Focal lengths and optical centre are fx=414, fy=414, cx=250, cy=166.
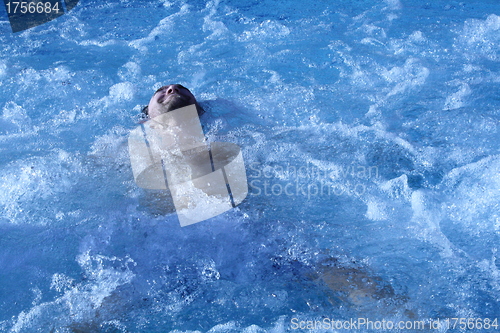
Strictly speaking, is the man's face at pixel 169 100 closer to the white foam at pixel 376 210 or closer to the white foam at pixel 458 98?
the white foam at pixel 376 210

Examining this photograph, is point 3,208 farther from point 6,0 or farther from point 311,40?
point 6,0

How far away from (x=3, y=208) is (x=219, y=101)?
274 centimetres

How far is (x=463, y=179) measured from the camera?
13.2ft

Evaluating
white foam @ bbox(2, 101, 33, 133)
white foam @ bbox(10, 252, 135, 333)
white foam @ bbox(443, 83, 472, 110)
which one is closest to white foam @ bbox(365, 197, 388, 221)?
white foam @ bbox(443, 83, 472, 110)

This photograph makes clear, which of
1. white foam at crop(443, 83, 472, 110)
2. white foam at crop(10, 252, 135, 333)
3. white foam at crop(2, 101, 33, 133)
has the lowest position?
white foam at crop(10, 252, 135, 333)

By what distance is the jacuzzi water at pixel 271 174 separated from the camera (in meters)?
3.09

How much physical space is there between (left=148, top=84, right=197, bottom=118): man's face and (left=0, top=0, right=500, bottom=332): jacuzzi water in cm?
53

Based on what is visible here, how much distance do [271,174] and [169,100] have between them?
1.34 m

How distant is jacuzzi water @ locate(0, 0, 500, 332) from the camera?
3.09 metres

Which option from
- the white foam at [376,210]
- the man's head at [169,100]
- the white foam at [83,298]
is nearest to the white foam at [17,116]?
the man's head at [169,100]

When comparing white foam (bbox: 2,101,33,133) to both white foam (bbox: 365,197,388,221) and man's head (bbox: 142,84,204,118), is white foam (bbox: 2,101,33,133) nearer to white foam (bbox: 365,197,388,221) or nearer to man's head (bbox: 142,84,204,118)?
man's head (bbox: 142,84,204,118)

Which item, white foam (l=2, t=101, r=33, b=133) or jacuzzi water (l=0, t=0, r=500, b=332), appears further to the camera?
white foam (l=2, t=101, r=33, b=133)

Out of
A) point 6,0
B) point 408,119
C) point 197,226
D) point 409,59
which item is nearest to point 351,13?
point 409,59


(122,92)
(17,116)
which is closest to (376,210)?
(122,92)
